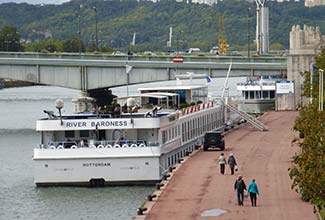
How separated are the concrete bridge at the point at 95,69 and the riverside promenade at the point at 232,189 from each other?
41596 mm

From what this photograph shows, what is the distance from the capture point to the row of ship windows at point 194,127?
6806cm

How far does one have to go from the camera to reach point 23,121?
118250 mm

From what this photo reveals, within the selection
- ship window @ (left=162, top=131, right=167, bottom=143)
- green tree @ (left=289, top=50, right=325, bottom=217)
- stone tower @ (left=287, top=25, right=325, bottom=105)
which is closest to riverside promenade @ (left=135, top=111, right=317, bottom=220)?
green tree @ (left=289, top=50, right=325, bottom=217)

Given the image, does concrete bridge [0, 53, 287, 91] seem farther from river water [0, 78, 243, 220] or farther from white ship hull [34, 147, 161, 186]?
white ship hull [34, 147, 161, 186]

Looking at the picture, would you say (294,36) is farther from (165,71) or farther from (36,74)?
(36,74)

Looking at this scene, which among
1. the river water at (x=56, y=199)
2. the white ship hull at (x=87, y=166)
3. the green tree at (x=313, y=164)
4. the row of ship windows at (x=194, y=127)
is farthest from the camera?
the row of ship windows at (x=194, y=127)

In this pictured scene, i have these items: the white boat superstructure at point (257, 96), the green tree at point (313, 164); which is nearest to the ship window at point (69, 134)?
the green tree at point (313, 164)

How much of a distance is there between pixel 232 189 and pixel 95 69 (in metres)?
68.1

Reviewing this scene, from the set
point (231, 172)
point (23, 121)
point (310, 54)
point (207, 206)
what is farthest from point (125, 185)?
point (310, 54)

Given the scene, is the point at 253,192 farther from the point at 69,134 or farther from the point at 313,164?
the point at 69,134

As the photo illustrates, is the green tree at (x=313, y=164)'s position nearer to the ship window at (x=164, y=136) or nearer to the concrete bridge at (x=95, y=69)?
the ship window at (x=164, y=136)

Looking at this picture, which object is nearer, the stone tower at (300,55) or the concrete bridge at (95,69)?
the concrete bridge at (95,69)

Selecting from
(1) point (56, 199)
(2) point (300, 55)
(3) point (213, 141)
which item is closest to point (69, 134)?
(1) point (56, 199)

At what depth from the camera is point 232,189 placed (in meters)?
54.5
